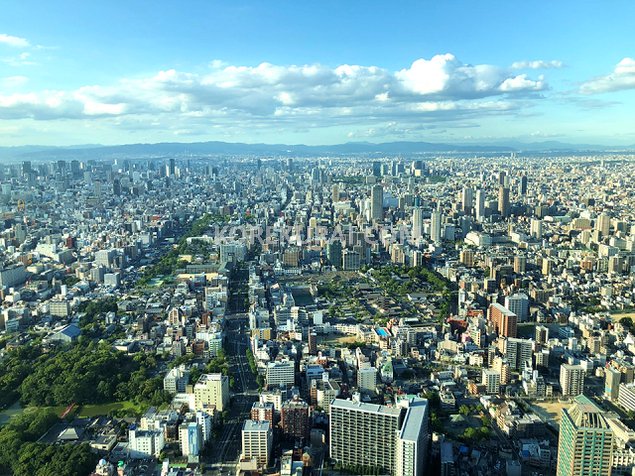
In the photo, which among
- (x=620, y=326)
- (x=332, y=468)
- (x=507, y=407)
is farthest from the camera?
(x=620, y=326)

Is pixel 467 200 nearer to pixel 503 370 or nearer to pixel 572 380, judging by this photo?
pixel 503 370

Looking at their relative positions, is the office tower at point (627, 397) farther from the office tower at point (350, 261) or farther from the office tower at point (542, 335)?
the office tower at point (350, 261)

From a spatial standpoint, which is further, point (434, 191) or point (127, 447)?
point (434, 191)

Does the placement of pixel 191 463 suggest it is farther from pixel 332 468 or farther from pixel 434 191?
pixel 434 191

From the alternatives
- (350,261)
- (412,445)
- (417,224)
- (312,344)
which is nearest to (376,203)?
(417,224)

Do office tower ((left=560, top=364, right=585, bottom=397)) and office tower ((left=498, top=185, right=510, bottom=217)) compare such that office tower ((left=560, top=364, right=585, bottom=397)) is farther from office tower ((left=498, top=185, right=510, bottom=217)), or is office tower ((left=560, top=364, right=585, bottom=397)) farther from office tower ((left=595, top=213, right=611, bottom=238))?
office tower ((left=498, top=185, right=510, bottom=217))

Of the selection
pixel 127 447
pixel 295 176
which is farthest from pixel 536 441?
pixel 295 176

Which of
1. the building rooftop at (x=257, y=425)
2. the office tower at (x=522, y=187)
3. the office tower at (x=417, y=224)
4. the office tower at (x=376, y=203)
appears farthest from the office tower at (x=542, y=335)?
the office tower at (x=522, y=187)

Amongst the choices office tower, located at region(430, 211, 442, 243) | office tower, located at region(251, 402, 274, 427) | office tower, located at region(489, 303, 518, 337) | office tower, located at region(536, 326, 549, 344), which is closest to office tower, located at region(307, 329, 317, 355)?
office tower, located at region(251, 402, 274, 427)
